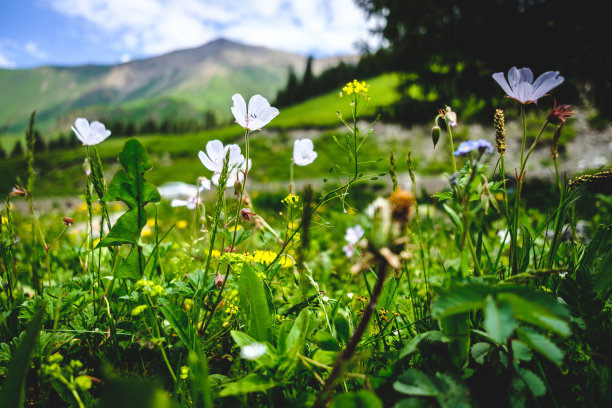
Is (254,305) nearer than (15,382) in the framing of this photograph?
No

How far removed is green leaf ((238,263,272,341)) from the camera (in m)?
1.01

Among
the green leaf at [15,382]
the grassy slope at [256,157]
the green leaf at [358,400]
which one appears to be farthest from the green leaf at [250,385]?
the grassy slope at [256,157]

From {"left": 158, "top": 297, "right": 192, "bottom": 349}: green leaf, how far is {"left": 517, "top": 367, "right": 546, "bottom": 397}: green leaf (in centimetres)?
85

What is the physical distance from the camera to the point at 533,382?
2.48ft

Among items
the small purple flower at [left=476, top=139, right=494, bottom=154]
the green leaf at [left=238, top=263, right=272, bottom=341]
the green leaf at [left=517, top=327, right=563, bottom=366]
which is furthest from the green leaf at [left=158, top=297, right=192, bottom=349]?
the small purple flower at [left=476, top=139, right=494, bottom=154]

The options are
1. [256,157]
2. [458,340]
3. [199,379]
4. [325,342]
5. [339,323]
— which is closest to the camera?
[199,379]

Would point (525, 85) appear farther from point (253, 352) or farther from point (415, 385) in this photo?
point (253, 352)

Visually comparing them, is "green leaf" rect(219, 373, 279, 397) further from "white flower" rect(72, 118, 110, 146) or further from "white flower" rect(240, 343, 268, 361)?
"white flower" rect(72, 118, 110, 146)

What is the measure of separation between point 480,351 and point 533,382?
0.40 ft

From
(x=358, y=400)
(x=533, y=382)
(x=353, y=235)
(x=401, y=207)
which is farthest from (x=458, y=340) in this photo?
(x=353, y=235)

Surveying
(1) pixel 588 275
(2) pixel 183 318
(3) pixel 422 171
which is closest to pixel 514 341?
(1) pixel 588 275

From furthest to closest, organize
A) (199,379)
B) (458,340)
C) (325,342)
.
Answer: (325,342)
(458,340)
(199,379)

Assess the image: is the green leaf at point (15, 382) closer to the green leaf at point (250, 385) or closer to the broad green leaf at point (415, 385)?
the green leaf at point (250, 385)

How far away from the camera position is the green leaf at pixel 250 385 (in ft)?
2.46
